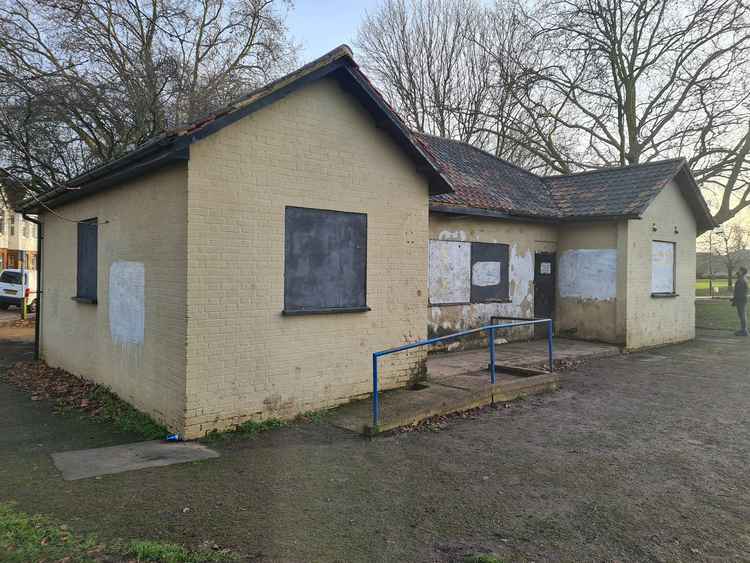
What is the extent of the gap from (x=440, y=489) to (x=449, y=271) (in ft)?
24.4

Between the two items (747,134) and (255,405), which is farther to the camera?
(747,134)

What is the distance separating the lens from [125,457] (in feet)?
19.4

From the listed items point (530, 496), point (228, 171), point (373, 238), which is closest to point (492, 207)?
point (373, 238)

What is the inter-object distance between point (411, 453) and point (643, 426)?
10.8 ft

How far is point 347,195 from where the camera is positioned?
25.8 ft

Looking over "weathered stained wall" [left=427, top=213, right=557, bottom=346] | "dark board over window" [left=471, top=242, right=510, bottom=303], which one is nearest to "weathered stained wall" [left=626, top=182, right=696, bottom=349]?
"weathered stained wall" [left=427, top=213, right=557, bottom=346]

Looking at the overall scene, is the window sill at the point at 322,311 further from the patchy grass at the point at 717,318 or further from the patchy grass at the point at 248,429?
the patchy grass at the point at 717,318

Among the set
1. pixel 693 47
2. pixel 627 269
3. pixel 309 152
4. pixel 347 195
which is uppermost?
pixel 693 47

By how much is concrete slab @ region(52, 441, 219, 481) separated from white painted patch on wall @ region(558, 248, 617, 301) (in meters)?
10.9

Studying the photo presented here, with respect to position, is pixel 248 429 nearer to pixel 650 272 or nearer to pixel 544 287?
pixel 544 287

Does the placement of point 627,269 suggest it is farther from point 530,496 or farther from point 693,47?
point 693,47

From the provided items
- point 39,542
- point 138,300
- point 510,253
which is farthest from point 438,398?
point 510,253

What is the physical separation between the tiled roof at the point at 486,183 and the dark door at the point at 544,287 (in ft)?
3.88

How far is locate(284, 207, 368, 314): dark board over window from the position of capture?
7.34 meters
